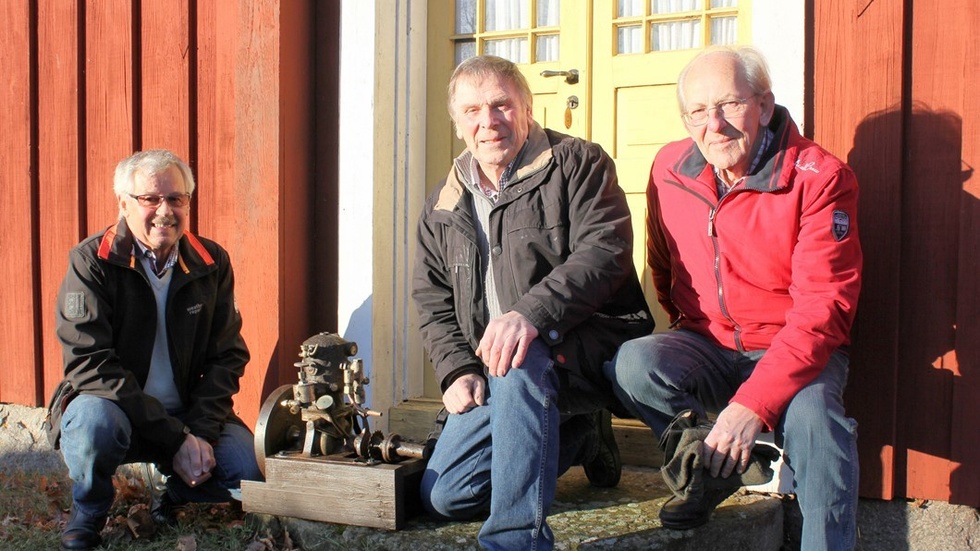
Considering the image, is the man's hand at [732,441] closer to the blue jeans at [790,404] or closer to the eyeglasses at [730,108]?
the blue jeans at [790,404]

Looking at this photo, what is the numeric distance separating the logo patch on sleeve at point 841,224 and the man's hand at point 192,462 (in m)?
2.37

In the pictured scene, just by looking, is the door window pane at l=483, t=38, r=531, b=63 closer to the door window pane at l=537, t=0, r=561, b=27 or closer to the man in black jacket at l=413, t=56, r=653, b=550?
the door window pane at l=537, t=0, r=561, b=27

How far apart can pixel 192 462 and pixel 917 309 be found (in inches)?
104

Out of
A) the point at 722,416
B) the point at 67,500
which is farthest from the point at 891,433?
the point at 67,500

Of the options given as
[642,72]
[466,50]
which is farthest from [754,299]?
→ [466,50]

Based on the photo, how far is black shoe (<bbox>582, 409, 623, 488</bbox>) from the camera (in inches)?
138

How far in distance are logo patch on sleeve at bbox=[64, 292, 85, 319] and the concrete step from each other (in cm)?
98

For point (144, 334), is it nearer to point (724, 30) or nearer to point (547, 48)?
point (547, 48)

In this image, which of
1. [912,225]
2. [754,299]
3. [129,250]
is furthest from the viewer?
[129,250]

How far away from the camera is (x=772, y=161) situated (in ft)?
9.73

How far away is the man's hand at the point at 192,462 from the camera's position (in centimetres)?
351

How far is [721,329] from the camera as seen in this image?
10.2 ft

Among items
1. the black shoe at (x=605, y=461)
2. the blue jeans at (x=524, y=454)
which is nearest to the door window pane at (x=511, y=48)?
the black shoe at (x=605, y=461)

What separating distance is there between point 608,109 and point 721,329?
4.55ft
